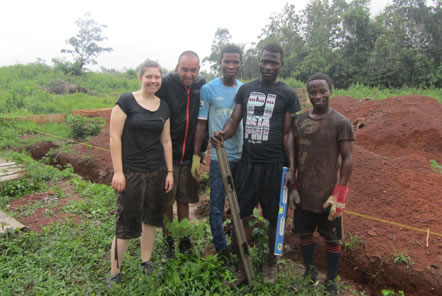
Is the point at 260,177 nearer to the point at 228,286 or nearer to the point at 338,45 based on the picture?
the point at 228,286

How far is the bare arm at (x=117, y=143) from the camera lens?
2195 millimetres

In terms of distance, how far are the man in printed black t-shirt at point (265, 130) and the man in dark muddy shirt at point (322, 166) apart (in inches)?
4.3

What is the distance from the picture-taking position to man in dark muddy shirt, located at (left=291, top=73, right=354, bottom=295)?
→ 85.7 inches

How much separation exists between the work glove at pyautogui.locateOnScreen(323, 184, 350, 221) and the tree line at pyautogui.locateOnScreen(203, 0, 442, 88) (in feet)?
62.7

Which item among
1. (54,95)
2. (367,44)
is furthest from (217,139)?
(367,44)

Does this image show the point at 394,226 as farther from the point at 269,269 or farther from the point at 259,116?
the point at 259,116

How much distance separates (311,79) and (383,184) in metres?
2.14

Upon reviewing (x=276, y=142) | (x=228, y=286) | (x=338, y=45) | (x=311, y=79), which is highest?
(x=338, y=45)

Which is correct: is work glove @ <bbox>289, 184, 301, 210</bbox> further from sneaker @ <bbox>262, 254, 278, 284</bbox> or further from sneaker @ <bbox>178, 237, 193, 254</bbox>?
sneaker @ <bbox>178, 237, 193, 254</bbox>

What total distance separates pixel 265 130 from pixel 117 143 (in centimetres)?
110

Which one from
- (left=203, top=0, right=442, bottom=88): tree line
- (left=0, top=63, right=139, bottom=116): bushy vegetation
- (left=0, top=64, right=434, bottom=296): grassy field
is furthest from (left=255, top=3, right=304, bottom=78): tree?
(left=0, top=64, right=434, bottom=296): grassy field

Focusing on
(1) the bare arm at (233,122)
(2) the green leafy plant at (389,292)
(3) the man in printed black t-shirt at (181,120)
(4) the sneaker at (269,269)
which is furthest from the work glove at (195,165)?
(2) the green leafy plant at (389,292)

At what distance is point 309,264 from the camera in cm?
251

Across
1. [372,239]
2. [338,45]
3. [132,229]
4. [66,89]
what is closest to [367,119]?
[372,239]
